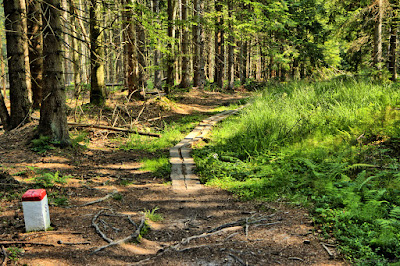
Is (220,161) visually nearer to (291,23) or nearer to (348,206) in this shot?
(348,206)

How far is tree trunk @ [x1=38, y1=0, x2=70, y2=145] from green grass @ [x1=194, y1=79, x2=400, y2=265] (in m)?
3.64

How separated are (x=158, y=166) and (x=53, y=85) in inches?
127

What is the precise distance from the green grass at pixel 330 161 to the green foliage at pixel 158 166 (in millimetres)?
794

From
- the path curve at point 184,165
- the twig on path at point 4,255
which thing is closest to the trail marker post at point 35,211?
the twig on path at point 4,255

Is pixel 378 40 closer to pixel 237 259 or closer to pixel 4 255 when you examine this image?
pixel 237 259

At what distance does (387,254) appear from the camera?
3.33 m

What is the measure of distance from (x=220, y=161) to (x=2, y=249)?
4.74 m

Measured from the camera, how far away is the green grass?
12.7ft

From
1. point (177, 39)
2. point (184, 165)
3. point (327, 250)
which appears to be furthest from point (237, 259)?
point (177, 39)

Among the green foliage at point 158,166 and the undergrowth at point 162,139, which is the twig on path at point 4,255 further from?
the undergrowth at point 162,139

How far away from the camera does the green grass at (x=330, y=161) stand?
3.86 meters

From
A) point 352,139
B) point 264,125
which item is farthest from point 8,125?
point 352,139

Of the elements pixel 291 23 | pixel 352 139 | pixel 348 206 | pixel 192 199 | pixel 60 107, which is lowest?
pixel 192 199

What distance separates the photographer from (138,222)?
4633mm
